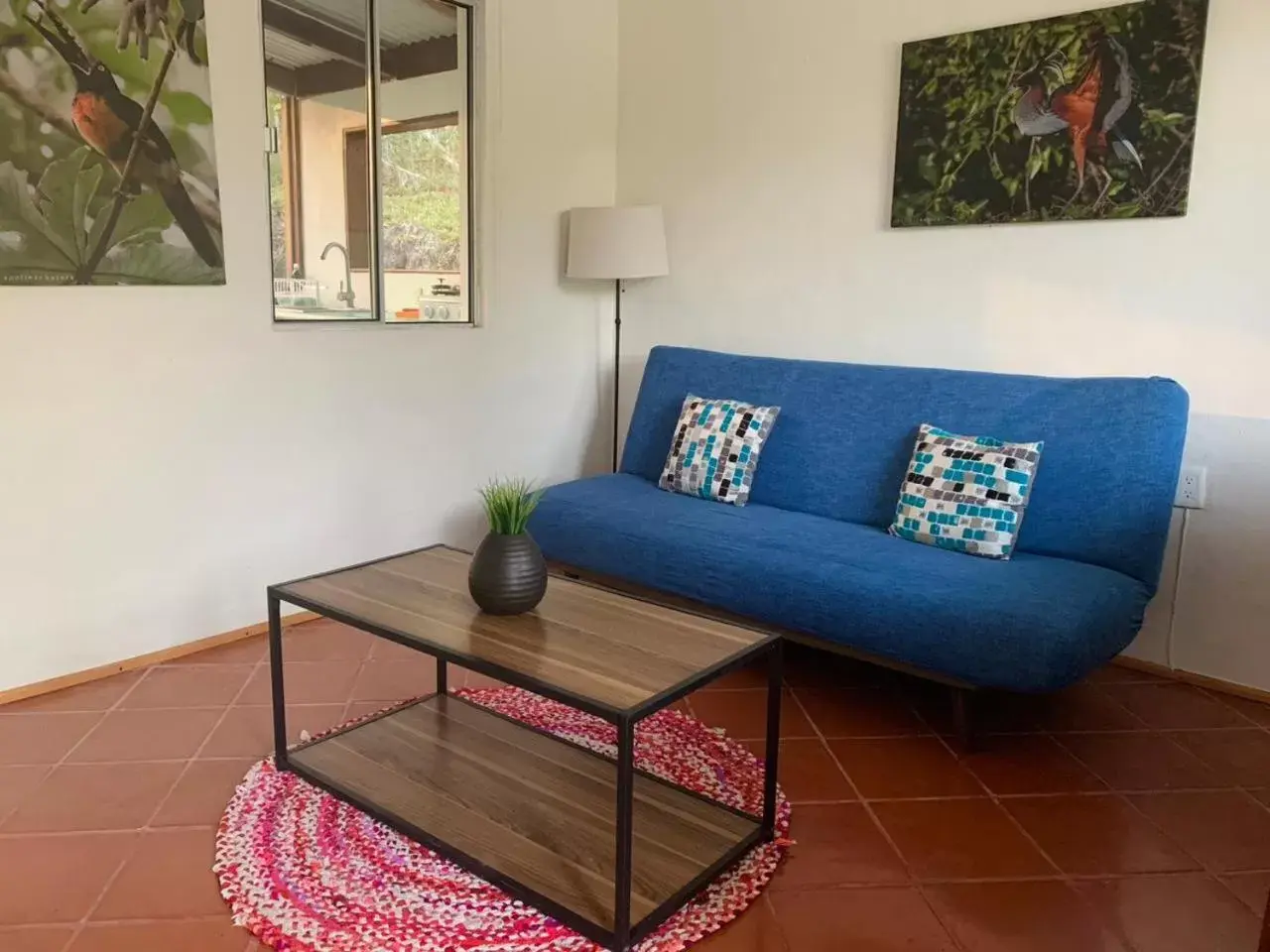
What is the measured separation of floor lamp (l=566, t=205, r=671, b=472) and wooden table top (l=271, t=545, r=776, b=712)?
171cm

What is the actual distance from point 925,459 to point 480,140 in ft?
6.59

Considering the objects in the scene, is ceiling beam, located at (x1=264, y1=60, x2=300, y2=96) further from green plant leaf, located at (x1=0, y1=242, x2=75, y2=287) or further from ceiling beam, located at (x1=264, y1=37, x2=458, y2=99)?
green plant leaf, located at (x1=0, y1=242, x2=75, y2=287)

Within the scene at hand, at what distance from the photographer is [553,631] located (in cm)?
189

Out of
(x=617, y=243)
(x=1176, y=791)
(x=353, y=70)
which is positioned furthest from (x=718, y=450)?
(x=353, y=70)

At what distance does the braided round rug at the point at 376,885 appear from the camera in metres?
1.63

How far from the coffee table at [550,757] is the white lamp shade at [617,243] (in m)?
1.63

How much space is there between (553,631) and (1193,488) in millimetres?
1964

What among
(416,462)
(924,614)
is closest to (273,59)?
(416,462)

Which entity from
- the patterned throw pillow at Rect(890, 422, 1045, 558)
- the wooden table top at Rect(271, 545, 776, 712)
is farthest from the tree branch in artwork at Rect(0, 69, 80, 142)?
the patterned throw pillow at Rect(890, 422, 1045, 558)

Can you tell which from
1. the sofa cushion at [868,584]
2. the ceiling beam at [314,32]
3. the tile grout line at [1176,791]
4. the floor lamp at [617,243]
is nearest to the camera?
the tile grout line at [1176,791]

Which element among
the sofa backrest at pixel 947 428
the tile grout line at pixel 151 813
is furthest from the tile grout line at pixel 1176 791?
the tile grout line at pixel 151 813

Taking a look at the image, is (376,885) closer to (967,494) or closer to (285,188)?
(967,494)

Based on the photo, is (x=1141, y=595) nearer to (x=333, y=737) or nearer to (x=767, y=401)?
(x=767, y=401)

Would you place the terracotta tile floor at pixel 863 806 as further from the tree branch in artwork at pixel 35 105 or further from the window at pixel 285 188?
the tree branch in artwork at pixel 35 105
